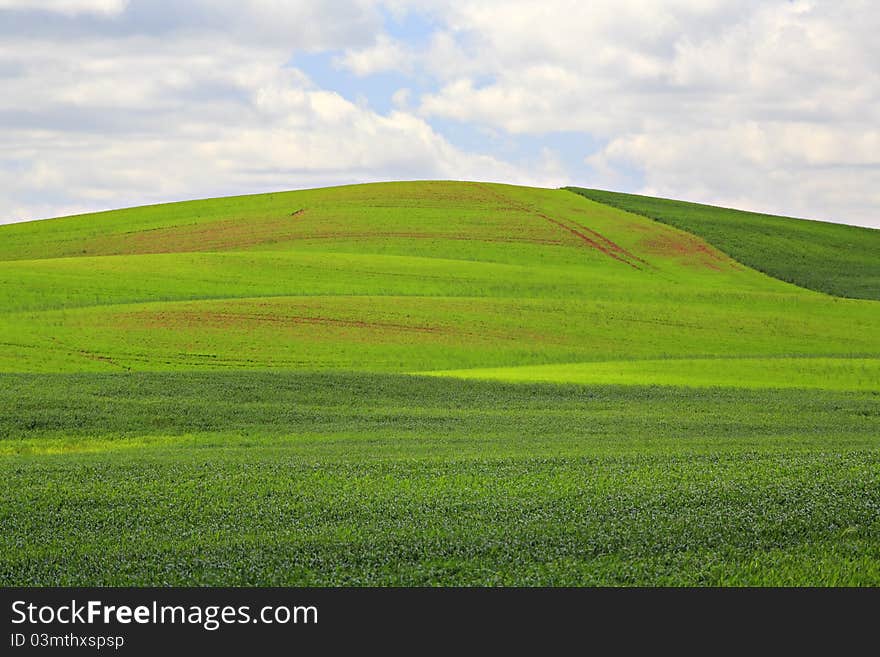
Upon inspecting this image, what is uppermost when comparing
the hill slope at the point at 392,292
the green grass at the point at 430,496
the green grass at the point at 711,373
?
the hill slope at the point at 392,292

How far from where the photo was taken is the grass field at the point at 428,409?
12.6 meters

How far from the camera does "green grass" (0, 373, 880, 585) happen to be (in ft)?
39.0

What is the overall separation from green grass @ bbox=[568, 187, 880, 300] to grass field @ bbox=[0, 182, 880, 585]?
159 centimetres

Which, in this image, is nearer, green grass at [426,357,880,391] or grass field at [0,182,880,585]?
grass field at [0,182,880,585]

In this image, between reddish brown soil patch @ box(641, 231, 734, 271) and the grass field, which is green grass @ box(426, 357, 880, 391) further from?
reddish brown soil patch @ box(641, 231, 734, 271)

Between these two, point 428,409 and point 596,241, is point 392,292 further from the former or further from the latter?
point 428,409

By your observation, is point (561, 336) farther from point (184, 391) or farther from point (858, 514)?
point (858, 514)

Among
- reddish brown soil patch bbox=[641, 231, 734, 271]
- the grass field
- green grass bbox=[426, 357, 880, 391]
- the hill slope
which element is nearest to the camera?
the grass field

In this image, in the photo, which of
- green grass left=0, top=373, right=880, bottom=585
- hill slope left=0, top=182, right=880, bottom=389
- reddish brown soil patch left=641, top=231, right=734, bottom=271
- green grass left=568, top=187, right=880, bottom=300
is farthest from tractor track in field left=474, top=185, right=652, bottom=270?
green grass left=0, top=373, right=880, bottom=585

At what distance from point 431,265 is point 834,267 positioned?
100 ft

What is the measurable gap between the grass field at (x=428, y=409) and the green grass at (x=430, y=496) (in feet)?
0.22

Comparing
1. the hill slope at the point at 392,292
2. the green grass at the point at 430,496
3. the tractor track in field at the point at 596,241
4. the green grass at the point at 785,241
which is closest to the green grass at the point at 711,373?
the hill slope at the point at 392,292

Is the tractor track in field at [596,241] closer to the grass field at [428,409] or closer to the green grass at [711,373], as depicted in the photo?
the grass field at [428,409]

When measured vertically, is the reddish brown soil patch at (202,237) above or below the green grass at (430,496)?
above
